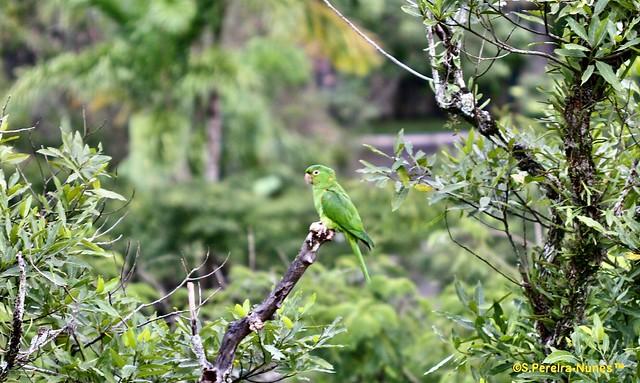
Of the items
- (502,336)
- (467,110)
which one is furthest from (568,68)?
(502,336)

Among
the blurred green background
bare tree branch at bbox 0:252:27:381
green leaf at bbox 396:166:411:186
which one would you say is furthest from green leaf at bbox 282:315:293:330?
the blurred green background

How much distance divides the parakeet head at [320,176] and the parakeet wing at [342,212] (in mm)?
80

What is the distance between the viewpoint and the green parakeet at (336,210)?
2.45 m

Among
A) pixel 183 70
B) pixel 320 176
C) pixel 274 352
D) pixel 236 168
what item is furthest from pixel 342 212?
pixel 236 168

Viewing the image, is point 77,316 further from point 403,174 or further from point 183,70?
point 183,70

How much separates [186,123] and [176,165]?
53cm

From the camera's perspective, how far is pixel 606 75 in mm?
1848

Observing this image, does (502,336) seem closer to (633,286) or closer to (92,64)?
(633,286)

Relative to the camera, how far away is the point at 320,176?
2.68 meters

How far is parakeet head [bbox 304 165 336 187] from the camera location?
8.70 feet

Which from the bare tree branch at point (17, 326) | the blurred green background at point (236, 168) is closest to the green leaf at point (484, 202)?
the bare tree branch at point (17, 326)

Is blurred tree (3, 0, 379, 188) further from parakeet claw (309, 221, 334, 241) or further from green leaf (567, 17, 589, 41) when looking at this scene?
green leaf (567, 17, 589, 41)

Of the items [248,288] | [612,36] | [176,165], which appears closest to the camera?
[612,36]

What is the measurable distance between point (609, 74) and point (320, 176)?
108cm
